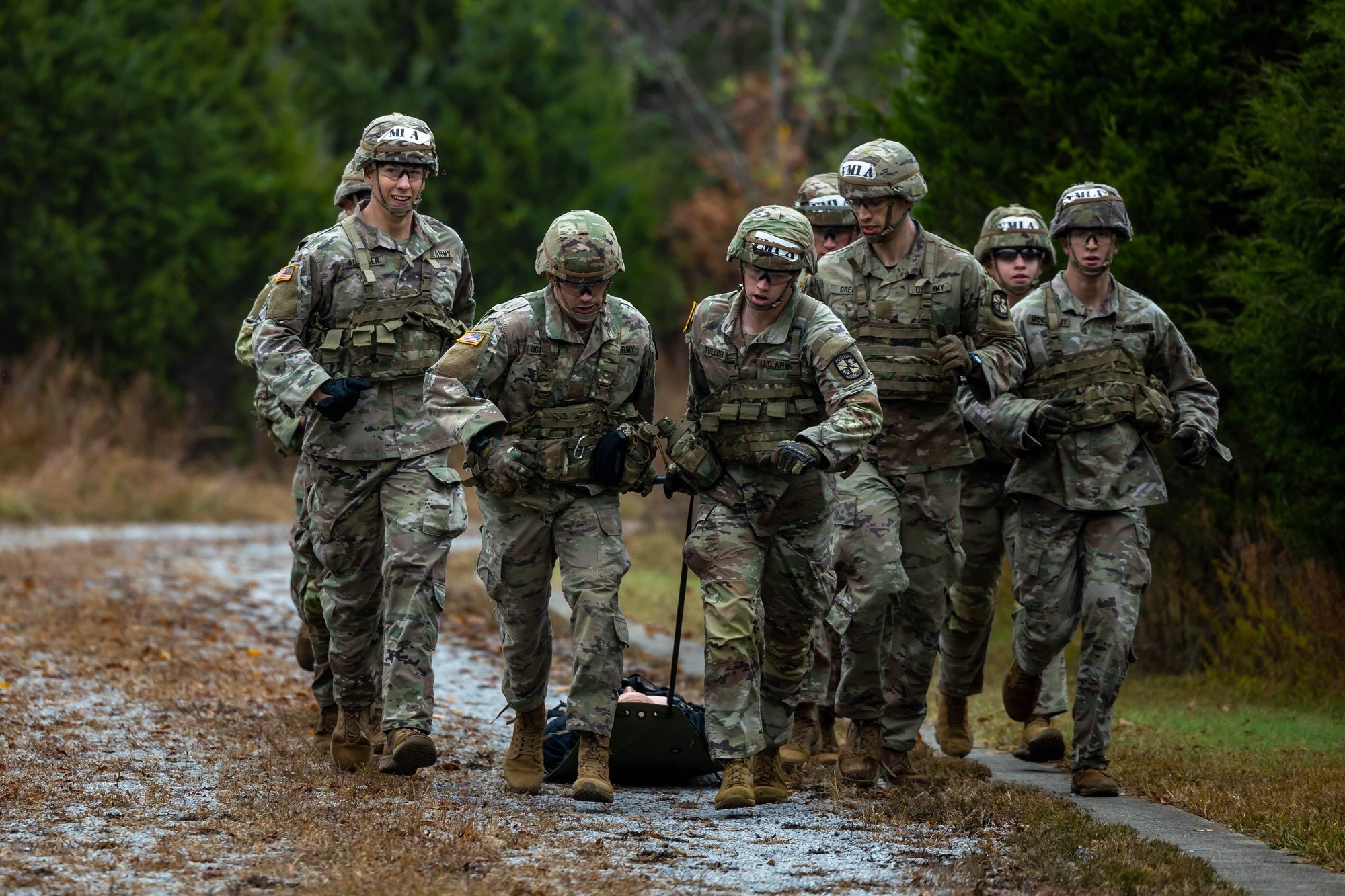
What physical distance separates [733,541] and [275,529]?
61.3 ft

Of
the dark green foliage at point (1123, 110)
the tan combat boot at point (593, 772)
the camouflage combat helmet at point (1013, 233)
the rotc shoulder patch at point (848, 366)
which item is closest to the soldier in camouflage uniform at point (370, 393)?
the tan combat boot at point (593, 772)

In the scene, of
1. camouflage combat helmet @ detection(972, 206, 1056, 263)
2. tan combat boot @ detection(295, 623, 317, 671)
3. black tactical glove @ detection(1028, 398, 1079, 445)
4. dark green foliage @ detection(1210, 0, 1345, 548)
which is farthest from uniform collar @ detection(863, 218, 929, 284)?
tan combat boot @ detection(295, 623, 317, 671)

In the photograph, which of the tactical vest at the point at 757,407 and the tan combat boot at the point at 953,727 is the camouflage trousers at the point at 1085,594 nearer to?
the tan combat boot at the point at 953,727

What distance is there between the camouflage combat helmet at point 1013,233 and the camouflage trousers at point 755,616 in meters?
2.83

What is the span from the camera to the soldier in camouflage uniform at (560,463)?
753 cm

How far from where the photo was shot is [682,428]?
25.4ft

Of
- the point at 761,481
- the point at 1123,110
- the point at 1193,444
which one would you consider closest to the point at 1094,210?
the point at 1193,444

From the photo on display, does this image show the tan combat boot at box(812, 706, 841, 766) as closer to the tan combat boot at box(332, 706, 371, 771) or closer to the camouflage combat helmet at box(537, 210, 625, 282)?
the tan combat boot at box(332, 706, 371, 771)

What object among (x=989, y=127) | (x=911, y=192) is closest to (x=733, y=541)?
(x=911, y=192)

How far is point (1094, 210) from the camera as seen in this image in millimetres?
8352

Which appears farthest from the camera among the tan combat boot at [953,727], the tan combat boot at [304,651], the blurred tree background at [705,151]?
the blurred tree background at [705,151]

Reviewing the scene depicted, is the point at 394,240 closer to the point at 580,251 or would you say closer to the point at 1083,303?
the point at 580,251

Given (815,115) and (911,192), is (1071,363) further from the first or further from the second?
(815,115)

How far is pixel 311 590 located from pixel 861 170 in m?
3.24
